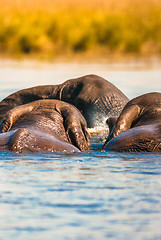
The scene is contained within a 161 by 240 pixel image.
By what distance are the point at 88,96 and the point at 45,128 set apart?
24.5ft

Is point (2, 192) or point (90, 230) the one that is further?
point (2, 192)

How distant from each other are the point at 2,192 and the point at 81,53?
19.3 metres

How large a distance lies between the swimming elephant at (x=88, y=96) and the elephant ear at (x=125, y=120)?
228 inches

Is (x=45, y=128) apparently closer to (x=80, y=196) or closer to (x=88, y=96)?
(x=80, y=196)

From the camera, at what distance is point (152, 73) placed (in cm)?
2652

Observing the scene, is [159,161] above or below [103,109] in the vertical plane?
above

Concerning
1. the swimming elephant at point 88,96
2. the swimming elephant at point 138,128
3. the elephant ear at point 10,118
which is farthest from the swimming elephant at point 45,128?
the swimming elephant at point 88,96

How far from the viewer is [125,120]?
1175 cm

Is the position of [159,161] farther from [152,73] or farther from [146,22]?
[152,73]

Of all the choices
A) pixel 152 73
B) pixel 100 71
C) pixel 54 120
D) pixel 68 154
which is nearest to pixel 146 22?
pixel 152 73

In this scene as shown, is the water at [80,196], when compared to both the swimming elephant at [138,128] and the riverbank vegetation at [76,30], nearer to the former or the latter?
the swimming elephant at [138,128]

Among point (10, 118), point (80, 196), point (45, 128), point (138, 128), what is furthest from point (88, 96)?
point (80, 196)

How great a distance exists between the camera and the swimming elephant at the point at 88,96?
59.5ft

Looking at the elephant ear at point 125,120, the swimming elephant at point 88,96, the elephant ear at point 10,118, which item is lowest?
the swimming elephant at point 88,96
